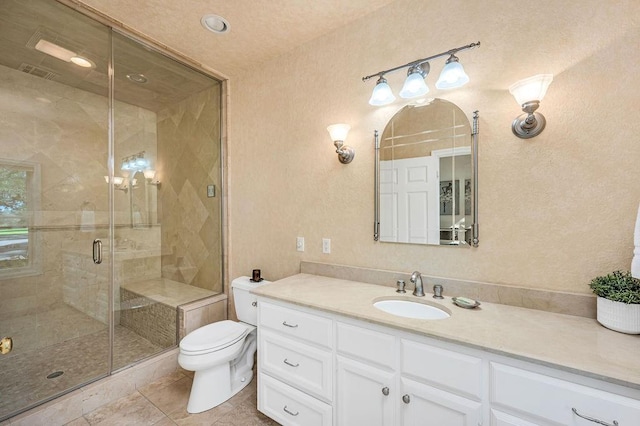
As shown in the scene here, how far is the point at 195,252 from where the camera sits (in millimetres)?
2871

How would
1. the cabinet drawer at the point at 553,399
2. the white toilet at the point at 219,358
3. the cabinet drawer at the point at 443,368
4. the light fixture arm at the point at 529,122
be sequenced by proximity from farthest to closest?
the white toilet at the point at 219,358, the light fixture arm at the point at 529,122, the cabinet drawer at the point at 443,368, the cabinet drawer at the point at 553,399

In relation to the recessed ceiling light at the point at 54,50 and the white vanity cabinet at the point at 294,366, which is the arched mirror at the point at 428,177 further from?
the recessed ceiling light at the point at 54,50

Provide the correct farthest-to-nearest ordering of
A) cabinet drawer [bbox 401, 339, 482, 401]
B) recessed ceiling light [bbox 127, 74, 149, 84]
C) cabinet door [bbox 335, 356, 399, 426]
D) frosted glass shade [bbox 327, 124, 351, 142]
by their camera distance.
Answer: recessed ceiling light [bbox 127, 74, 149, 84], frosted glass shade [bbox 327, 124, 351, 142], cabinet door [bbox 335, 356, 399, 426], cabinet drawer [bbox 401, 339, 482, 401]

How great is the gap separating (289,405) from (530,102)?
202 cm

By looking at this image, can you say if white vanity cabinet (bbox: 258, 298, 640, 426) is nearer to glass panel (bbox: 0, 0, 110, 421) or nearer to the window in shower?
glass panel (bbox: 0, 0, 110, 421)

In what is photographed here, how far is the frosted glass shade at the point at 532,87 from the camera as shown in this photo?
4.02 ft

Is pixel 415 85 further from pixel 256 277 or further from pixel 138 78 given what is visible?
pixel 138 78

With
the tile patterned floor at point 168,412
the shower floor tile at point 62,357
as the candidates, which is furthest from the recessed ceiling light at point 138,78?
the tile patterned floor at point 168,412

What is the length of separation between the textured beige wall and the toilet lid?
0.65 m

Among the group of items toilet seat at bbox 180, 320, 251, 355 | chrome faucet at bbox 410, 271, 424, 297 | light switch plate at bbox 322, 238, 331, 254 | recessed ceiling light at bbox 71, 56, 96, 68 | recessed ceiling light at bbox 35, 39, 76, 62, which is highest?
recessed ceiling light at bbox 35, 39, 76, 62

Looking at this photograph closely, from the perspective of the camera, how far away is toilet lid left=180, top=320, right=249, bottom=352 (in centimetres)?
172

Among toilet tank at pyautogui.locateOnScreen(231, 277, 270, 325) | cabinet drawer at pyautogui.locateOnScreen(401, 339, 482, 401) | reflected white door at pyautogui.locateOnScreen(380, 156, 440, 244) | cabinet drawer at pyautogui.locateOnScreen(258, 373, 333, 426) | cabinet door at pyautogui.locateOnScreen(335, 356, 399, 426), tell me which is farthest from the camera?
toilet tank at pyautogui.locateOnScreen(231, 277, 270, 325)

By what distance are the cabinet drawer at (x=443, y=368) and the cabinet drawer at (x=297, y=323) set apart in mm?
399

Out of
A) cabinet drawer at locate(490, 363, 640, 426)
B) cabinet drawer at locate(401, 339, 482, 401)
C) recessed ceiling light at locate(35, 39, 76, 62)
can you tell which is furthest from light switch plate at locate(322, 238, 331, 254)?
recessed ceiling light at locate(35, 39, 76, 62)
